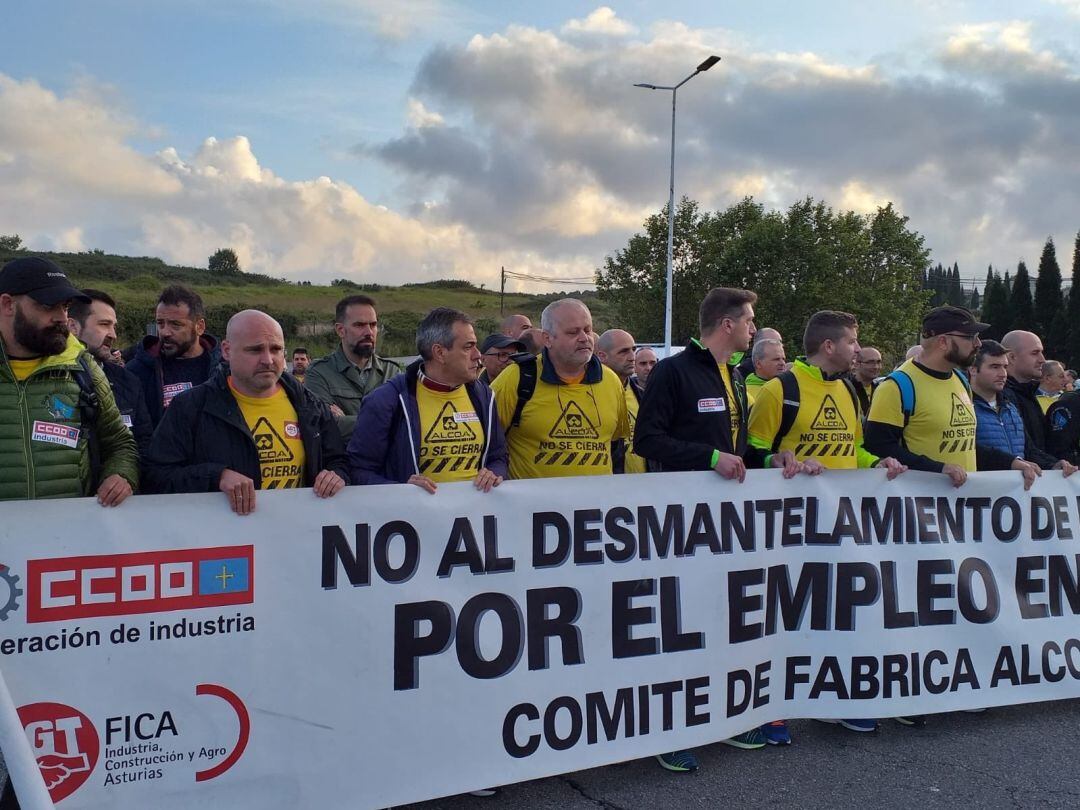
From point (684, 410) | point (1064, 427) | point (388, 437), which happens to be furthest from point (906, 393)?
point (388, 437)

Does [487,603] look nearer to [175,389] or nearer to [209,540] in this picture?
[209,540]

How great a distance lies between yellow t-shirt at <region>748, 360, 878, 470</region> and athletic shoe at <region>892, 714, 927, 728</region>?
4.16ft

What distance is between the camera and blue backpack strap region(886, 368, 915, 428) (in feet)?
15.4

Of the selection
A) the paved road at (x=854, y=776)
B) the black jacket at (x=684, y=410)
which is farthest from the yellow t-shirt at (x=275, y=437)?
the black jacket at (x=684, y=410)

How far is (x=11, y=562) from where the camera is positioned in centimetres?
293

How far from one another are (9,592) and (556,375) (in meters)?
2.46

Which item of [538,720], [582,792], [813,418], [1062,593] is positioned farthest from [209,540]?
[1062,593]

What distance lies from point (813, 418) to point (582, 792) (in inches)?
90.1

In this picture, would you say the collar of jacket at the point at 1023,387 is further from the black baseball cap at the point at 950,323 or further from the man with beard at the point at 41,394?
the man with beard at the point at 41,394

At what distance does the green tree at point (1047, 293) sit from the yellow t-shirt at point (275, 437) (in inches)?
2858

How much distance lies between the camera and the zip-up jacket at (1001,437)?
16.7 feet

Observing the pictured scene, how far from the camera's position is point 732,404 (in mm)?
4461

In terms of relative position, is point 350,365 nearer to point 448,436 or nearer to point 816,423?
point 448,436

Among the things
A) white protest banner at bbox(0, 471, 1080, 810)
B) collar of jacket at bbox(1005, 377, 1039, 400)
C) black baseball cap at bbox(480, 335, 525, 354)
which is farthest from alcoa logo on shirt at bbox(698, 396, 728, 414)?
collar of jacket at bbox(1005, 377, 1039, 400)
